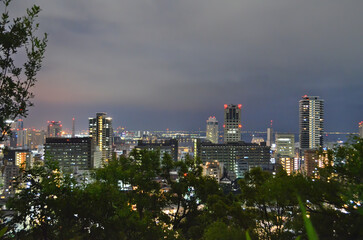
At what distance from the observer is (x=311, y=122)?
98.4 meters

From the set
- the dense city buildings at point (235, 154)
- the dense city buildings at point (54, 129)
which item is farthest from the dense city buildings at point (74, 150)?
the dense city buildings at point (54, 129)

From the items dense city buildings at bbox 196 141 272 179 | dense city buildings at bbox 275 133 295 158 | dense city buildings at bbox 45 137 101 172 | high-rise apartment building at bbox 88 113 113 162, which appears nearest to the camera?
dense city buildings at bbox 45 137 101 172

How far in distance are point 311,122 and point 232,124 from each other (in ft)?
107

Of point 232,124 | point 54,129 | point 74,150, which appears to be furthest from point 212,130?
point 74,150

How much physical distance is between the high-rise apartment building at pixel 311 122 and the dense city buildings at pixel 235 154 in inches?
1574

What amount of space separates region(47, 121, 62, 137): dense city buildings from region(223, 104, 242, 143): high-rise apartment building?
6267 centimetres

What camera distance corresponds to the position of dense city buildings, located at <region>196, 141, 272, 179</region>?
63375 mm

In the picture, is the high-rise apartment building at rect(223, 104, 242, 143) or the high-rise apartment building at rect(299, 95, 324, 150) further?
the high-rise apartment building at rect(299, 95, 324, 150)

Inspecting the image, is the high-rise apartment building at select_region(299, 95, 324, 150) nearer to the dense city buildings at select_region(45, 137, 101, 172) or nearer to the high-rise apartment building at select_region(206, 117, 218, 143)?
the high-rise apartment building at select_region(206, 117, 218, 143)

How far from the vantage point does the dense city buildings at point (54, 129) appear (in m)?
103

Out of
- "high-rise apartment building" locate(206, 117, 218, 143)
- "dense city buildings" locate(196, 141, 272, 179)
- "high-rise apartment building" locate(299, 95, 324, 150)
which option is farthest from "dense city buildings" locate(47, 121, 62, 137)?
"high-rise apartment building" locate(299, 95, 324, 150)

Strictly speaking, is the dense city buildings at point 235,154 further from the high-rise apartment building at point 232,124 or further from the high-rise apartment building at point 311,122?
the high-rise apartment building at point 311,122

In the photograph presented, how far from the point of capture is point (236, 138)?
8562 cm

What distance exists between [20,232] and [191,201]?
4.37 m
